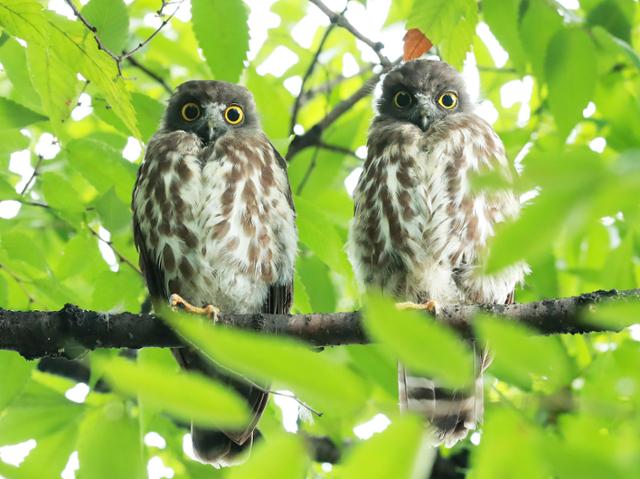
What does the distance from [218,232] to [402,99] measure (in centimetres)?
144

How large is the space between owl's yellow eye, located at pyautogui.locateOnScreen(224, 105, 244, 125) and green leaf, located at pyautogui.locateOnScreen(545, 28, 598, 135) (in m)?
2.14

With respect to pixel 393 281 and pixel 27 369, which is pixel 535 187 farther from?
pixel 393 281

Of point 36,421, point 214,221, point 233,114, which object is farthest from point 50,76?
point 233,114

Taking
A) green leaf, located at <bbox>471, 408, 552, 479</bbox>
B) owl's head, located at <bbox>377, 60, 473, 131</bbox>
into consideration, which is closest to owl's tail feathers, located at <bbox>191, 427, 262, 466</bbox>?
owl's head, located at <bbox>377, 60, 473, 131</bbox>

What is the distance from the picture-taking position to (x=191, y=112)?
4.89 meters

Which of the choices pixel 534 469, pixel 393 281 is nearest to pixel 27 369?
pixel 393 281

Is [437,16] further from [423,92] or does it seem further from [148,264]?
[148,264]

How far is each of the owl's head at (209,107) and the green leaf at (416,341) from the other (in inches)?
148

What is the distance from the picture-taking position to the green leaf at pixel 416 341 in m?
1.08

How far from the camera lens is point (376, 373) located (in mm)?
3975

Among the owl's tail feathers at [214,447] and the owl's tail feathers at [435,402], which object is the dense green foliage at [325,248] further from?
the owl's tail feathers at [435,402]

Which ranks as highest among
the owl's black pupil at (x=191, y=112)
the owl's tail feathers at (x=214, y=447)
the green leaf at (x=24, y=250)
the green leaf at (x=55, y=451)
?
the owl's black pupil at (x=191, y=112)

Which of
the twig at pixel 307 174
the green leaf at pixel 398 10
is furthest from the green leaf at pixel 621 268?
the green leaf at pixel 398 10

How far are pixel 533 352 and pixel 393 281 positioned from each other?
3.28 m
